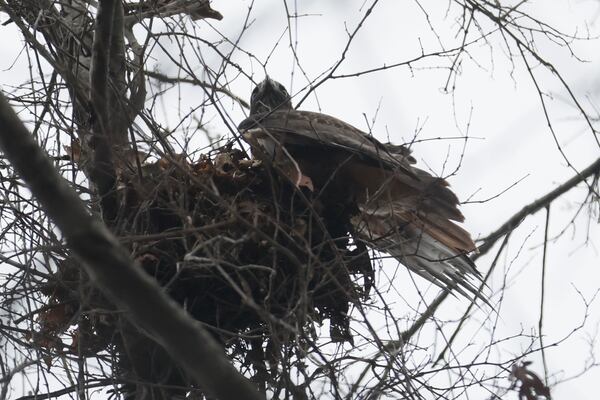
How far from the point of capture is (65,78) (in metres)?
4.11

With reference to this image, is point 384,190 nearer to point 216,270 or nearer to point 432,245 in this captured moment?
point 432,245

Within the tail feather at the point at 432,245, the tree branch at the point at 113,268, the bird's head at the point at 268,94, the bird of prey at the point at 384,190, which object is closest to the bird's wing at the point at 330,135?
the bird of prey at the point at 384,190

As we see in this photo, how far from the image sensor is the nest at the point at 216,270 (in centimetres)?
398

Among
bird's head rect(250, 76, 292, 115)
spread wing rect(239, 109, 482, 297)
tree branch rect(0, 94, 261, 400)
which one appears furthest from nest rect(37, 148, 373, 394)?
bird's head rect(250, 76, 292, 115)

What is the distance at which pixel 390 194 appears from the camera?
4852 millimetres

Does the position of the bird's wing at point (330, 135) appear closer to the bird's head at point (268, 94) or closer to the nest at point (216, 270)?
the nest at point (216, 270)

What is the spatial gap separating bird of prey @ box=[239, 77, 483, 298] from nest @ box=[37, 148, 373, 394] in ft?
1.14

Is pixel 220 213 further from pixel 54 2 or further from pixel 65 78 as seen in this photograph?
pixel 54 2

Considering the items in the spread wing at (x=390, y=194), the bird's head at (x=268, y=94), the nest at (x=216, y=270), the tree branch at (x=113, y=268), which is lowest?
the tree branch at (x=113, y=268)

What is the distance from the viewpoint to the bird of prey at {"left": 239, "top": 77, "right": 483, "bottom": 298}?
4.76 meters

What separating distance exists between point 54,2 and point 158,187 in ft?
4.51

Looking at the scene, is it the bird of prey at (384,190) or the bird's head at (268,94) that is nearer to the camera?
the bird of prey at (384,190)

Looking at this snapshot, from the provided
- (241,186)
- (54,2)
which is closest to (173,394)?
(241,186)

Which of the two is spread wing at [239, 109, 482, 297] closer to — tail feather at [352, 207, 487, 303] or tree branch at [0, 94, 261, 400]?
tail feather at [352, 207, 487, 303]
